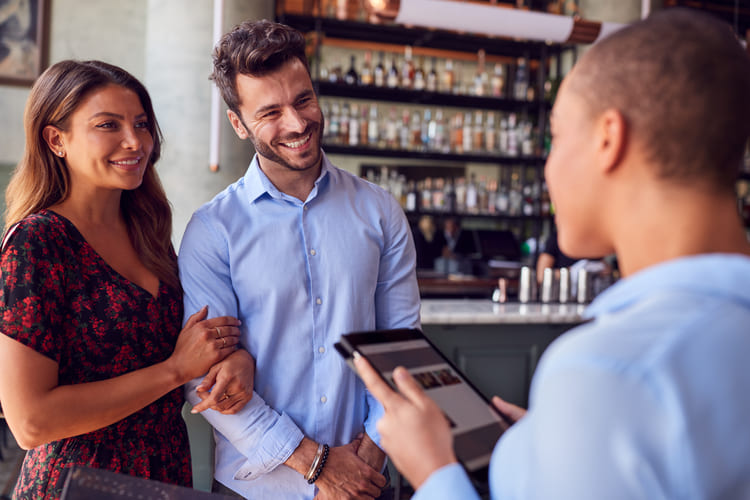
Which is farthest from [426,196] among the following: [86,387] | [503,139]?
[86,387]

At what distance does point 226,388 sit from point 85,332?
0.31m

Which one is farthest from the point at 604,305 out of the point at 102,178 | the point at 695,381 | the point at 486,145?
the point at 486,145

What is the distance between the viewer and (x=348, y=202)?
154cm

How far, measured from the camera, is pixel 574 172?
66cm

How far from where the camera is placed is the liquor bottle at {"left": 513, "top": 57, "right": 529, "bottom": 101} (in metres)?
5.90

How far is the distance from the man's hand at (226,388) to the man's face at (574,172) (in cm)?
84

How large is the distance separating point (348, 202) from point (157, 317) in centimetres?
51

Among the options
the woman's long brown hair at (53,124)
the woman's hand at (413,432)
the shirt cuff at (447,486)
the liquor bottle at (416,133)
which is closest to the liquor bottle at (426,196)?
the liquor bottle at (416,133)

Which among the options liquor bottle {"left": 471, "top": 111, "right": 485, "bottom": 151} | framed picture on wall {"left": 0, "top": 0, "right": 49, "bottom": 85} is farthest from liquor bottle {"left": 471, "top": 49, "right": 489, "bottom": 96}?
framed picture on wall {"left": 0, "top": 0, "right": 49, "bottom": 85}

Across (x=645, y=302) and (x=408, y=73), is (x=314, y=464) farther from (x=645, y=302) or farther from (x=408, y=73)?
(x=408, y=73)

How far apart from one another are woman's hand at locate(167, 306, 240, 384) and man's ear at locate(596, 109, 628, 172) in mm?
928

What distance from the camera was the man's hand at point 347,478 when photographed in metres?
1.35

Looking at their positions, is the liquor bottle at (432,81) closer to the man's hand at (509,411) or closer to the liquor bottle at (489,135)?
the liquor bottle at (489,135)

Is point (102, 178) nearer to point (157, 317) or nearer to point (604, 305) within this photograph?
point (157, 317)
